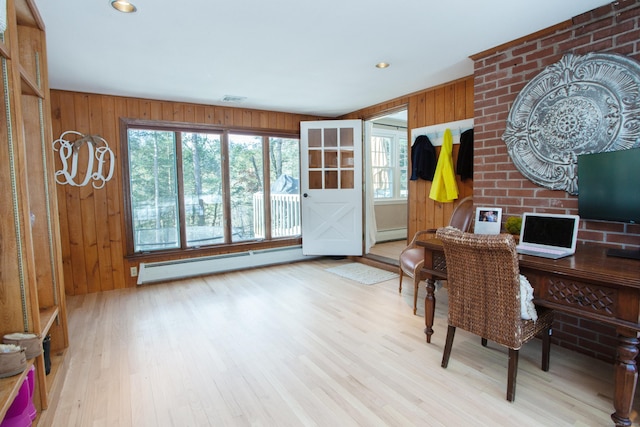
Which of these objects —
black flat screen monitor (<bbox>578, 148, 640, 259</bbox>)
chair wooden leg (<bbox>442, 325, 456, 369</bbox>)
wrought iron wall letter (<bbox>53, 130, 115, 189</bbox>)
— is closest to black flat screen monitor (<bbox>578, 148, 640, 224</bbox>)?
black flat screen monitor (<bbox>578, 148, 640, 259</bbox>)

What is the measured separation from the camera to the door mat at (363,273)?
399 centimetres

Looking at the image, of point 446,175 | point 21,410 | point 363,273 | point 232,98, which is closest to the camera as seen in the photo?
point 21,410

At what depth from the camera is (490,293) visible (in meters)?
1.79

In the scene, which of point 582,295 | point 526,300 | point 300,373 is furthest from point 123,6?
point 582,295

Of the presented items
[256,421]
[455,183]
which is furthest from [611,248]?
[256,421]

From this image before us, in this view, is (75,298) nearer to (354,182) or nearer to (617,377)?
(354,182)

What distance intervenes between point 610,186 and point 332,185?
10.6 feet

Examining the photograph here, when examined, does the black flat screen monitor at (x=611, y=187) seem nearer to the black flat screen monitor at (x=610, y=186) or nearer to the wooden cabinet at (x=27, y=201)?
the black flat screen monitor at (x=610, y=186)

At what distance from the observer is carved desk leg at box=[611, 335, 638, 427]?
4.87 feet

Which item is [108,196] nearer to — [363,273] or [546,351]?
[363,273]

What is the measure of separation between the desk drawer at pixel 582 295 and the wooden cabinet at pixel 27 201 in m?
2.40

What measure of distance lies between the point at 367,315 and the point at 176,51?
2653 mm

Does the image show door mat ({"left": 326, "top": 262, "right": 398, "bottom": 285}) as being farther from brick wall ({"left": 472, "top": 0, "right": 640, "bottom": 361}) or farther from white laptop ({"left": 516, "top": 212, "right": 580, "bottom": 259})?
white laptop ({"left": 516, "top": 212, "right": 580, "bottom": 259})

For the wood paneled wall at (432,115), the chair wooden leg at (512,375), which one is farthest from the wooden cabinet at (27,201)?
the wood paneled wall at (432,115)
